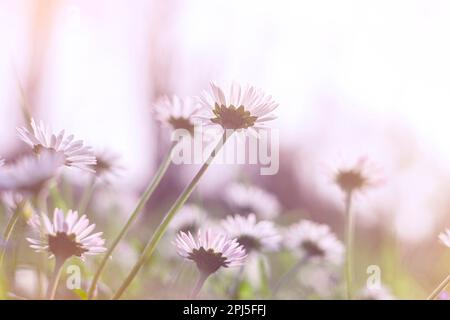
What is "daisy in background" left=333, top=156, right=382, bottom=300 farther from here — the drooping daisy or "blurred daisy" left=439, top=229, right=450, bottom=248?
the drooping daisy

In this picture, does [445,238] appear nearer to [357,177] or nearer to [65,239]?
[357,177]

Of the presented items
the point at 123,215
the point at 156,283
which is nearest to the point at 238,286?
the point at 156,283

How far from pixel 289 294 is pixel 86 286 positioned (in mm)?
351

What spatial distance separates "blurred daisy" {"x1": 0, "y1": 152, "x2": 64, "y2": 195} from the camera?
1.17 ft

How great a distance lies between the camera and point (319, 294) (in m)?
0.92

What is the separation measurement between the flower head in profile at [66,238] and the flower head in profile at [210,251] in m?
0.07

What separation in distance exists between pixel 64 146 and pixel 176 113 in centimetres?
18

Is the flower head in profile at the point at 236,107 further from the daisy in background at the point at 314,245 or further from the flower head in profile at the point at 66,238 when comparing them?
the daisy in background at the point at 314,245

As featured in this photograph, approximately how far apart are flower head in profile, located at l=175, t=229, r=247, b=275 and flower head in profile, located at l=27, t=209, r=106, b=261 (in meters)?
0.07

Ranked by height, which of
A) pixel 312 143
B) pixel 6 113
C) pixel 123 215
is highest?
pixel 312 143

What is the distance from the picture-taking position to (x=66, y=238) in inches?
16.9

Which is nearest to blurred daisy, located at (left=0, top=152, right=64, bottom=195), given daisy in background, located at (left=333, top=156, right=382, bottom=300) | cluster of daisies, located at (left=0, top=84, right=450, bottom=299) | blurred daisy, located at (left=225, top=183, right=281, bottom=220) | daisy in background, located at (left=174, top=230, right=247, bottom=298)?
cluster of daisies, located at (left=0, top=84, right=450, bottom=299)
